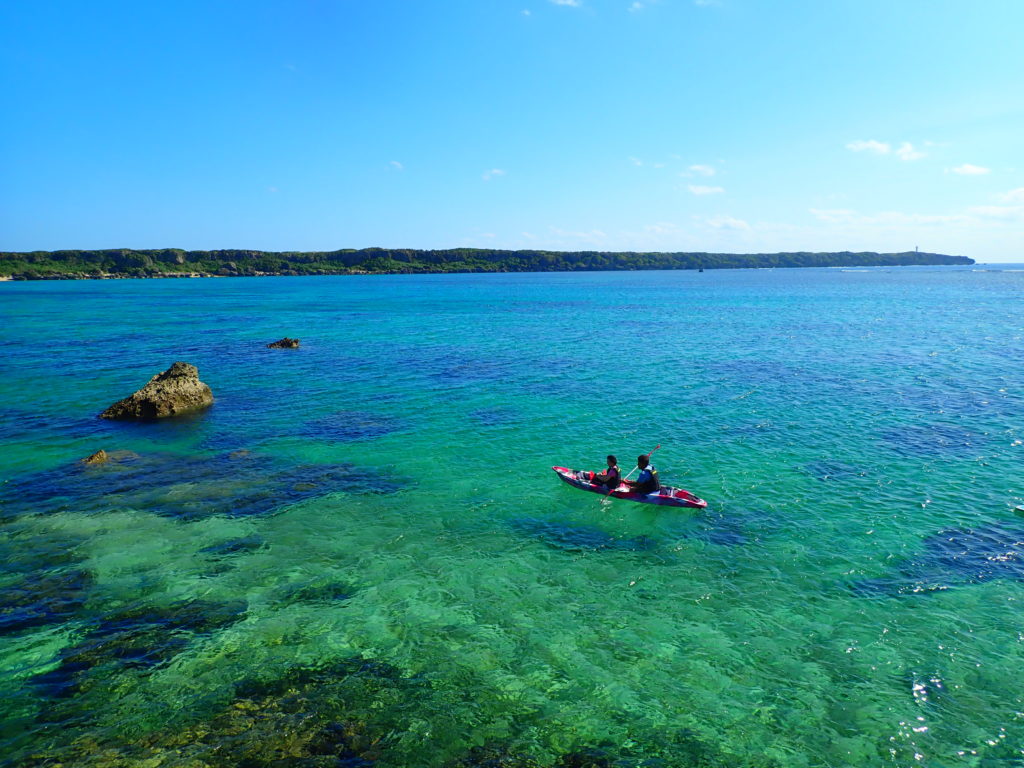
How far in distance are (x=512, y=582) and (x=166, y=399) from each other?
26.1 metres

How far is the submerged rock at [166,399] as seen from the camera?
31859 mm

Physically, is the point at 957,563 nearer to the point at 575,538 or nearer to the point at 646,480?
the point at 646,480

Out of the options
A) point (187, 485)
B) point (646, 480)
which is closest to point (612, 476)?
point (646, 480)

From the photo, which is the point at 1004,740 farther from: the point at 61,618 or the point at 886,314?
the point at 886,314

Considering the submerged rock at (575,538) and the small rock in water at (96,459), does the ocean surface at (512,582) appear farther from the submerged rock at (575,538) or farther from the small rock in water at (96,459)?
the small rock in water at (96,459)

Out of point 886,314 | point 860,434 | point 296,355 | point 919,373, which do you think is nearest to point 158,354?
point 296,355

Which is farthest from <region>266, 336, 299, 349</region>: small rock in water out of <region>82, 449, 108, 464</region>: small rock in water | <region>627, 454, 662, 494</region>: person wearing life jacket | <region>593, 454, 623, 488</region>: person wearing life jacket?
<region>627, 454, 662, 494</region>: person wearing life jacket

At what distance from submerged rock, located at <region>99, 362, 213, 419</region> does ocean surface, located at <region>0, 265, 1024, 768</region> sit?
1.80m

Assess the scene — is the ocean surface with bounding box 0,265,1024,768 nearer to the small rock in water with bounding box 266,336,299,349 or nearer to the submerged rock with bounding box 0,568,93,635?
the submerged rock with bounding box 0,568,93,635

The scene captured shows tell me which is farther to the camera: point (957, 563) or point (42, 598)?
point (957, 563)

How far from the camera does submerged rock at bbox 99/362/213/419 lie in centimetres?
3186

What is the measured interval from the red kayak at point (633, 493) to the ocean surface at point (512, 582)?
1.60 ft

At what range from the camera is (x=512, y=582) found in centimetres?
1588

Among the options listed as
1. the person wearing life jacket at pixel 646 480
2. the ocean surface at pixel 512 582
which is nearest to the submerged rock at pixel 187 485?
the ocean surface at pixel 512 582
